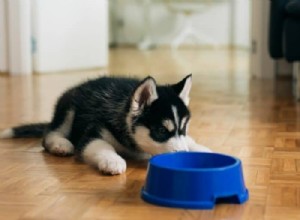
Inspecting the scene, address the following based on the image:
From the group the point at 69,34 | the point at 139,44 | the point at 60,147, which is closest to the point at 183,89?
the point at 60,147

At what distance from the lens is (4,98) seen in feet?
12.2

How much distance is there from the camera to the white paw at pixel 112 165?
1863 millimetres

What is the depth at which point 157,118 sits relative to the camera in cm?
187

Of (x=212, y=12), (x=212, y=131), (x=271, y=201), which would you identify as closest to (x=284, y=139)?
(x=212, y=131)

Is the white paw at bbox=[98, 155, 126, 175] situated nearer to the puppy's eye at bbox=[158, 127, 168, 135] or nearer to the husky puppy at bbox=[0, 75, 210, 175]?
the husky puppy at bbox=[0, 75, 210, 175]

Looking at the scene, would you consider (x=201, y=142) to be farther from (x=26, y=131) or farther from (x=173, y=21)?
(x=173, y=21)

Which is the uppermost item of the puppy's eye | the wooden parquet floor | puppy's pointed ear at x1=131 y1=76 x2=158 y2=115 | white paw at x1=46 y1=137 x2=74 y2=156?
puppy's pointed ear at x1=131 y1=76 x2=158 y2=115

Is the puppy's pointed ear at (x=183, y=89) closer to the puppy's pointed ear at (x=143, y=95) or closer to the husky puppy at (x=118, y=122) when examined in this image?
the husky puppy at (x=118, y=122)

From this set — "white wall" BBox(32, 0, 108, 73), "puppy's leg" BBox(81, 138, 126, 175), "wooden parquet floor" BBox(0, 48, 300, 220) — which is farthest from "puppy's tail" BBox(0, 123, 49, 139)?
"white wall" BBox(32, 0, 108, 73)

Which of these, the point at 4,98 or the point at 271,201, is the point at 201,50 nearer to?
the point at 4,98

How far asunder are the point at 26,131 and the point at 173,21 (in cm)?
628

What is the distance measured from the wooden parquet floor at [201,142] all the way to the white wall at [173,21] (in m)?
4.06

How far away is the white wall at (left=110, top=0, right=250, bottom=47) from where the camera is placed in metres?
8.47

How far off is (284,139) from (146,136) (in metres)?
0.76
